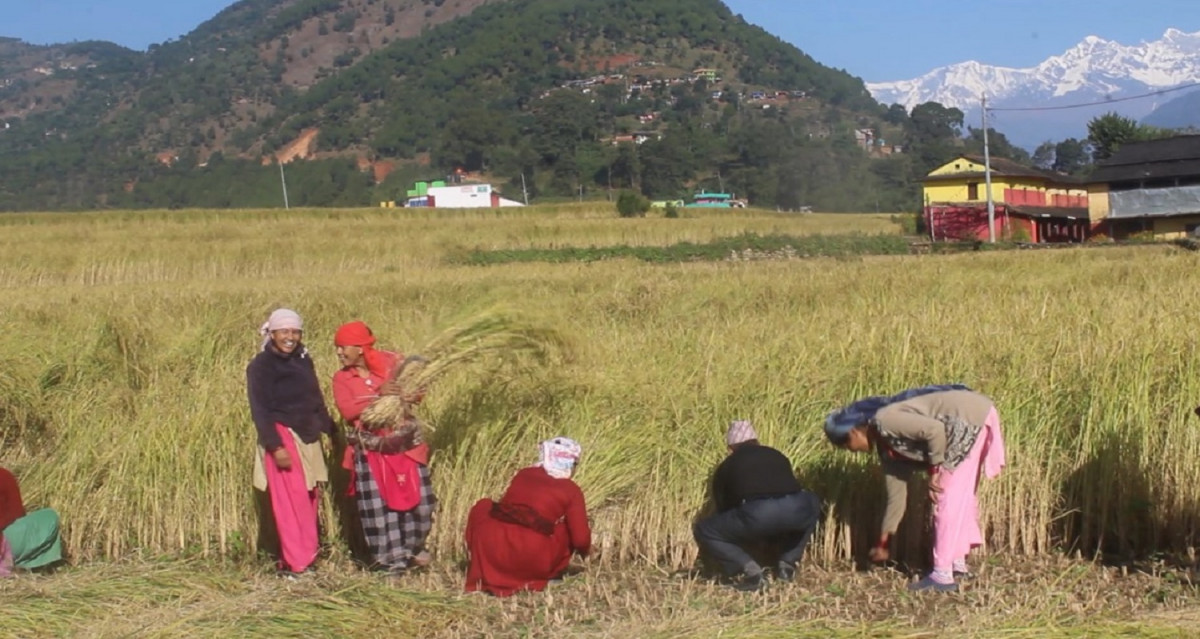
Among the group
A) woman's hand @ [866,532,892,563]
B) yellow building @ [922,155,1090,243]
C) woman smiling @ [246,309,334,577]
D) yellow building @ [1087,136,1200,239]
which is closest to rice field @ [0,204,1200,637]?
woman's hand @ [866,532,892,563]

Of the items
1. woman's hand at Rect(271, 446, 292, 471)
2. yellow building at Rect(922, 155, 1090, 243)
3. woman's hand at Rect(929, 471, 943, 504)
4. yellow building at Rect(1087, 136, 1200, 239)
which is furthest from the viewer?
yellow building at Rect(922, 155, 1090, 243)

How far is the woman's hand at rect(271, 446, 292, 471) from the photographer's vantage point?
5668 millimetres

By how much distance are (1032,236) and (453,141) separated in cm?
9216

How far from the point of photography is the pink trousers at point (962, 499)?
5.28 m

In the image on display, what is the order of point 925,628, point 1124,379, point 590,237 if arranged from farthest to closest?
point 590,237
point 1124,379
point 925,628

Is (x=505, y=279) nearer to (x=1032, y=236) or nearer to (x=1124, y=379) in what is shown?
(x=1124, y=379)

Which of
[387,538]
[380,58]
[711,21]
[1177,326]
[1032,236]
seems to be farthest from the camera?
[380,58]

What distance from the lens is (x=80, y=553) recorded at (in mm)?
6270

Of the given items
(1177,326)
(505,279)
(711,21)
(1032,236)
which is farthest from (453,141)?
(1177,326)

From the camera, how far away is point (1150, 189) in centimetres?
4472

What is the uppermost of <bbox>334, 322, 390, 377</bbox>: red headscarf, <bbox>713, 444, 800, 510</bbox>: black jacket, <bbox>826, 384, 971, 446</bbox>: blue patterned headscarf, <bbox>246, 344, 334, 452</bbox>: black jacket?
<bbox>334, 322, 390, 377</bbox>: red headscarf

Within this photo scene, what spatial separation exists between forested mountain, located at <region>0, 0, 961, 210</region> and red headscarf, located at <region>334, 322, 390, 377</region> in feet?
247

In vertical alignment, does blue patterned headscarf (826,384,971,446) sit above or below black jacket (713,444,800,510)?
above

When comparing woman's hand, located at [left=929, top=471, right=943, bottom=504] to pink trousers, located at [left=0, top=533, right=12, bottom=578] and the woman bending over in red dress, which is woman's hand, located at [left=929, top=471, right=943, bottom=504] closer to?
the woman bending over in red dress
